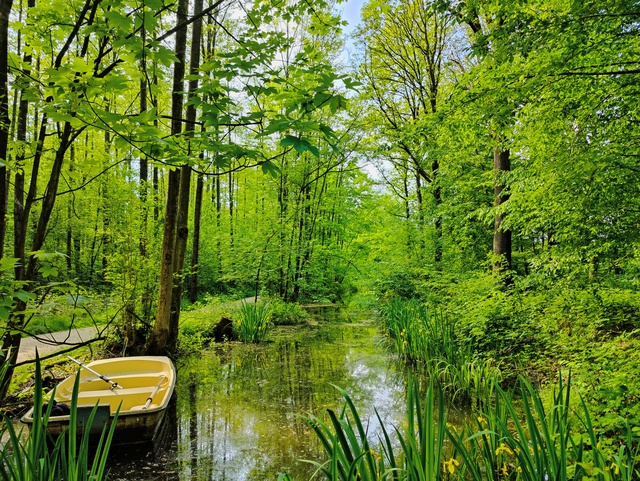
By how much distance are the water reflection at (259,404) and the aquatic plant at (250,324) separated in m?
0.28

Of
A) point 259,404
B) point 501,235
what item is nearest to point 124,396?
point 259,404

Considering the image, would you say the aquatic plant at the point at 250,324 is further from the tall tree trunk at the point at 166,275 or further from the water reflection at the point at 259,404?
the tall tree trunk at the point at 166,275

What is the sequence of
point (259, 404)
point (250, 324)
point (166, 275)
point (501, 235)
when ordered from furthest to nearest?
point (250, 324) → point (501, 235) → point (166, 275) → point (259, 404)

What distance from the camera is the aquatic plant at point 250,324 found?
7738mm

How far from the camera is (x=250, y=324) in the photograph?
25.5 feet

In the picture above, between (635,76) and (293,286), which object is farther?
(293,286)

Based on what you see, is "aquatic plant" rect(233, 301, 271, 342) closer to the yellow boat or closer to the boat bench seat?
the yellow boat

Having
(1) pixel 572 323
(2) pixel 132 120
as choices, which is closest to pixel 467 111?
(1) pixel 572 323

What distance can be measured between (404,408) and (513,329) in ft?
6.02

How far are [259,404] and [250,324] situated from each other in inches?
132

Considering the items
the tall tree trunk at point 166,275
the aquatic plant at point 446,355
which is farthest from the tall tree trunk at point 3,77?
the tall tree trunk at point 166,275

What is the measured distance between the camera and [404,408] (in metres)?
4.20

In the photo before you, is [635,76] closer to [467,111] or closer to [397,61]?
[467,111]

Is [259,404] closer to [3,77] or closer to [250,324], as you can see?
[250,324]
